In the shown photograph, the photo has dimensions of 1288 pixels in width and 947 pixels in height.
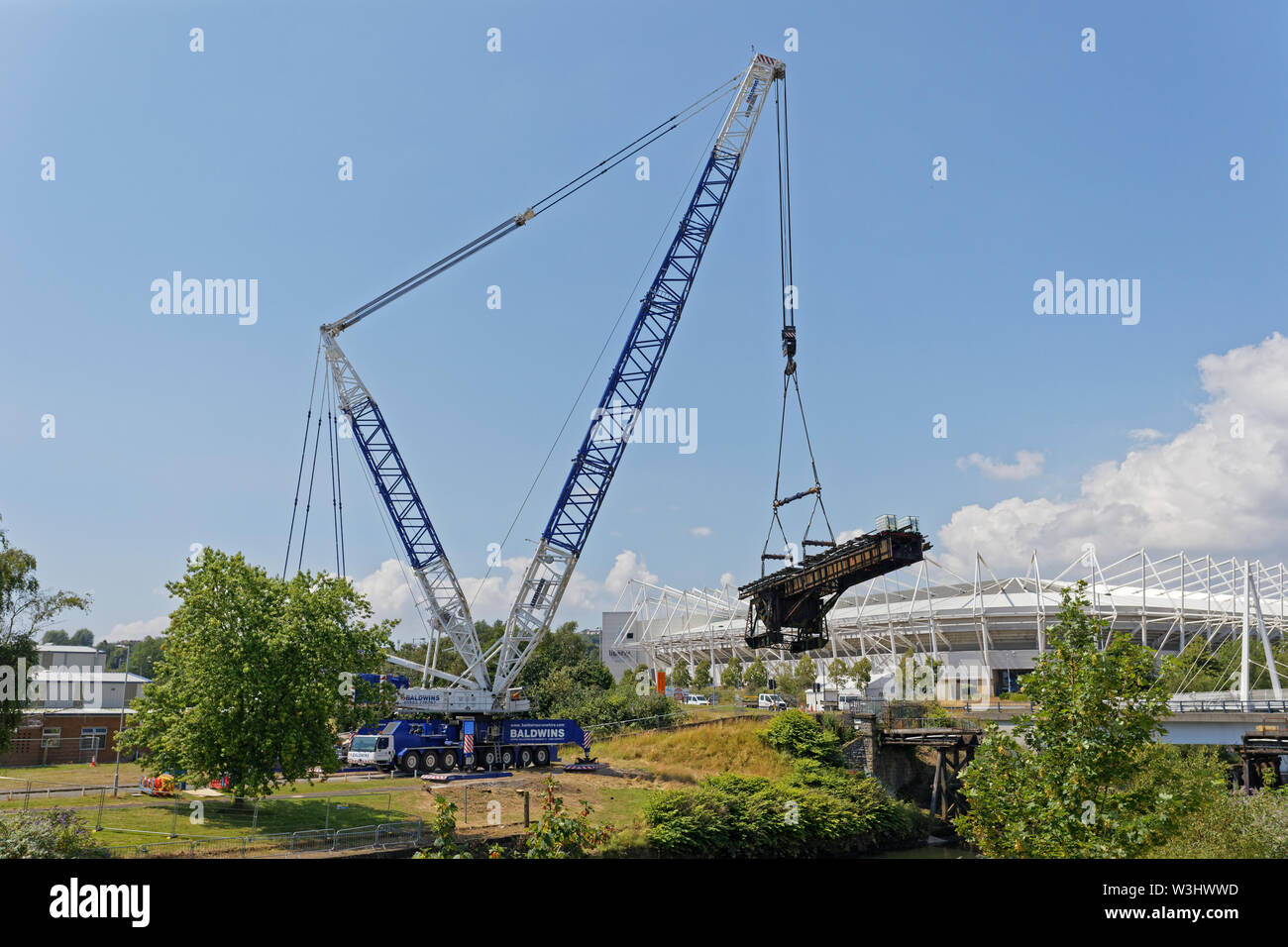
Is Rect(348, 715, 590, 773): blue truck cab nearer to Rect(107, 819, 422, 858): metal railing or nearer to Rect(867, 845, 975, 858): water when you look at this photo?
Rect(107, 819, 422, 858): metal railing

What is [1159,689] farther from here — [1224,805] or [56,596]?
[56,596]

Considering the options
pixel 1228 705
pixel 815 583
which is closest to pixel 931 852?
pixel 815 583

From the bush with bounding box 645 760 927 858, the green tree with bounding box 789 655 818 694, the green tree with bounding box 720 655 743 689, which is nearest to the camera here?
the bush with bounding box 645 760 927 858

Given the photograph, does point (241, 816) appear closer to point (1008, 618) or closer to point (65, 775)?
point (65, 775)

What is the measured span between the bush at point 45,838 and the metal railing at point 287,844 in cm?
84

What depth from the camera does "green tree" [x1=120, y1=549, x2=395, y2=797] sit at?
92.1 feet

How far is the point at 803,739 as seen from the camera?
46.1 metres

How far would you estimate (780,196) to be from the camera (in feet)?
150

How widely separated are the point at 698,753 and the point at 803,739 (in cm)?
587

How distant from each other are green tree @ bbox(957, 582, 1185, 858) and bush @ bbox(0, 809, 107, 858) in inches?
787

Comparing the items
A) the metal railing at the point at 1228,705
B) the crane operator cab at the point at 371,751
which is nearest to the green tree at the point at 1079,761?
the crane operator cab at the point at 371,751

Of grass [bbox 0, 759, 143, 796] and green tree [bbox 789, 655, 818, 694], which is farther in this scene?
green tree [bbox 789, 655, 818, 694]

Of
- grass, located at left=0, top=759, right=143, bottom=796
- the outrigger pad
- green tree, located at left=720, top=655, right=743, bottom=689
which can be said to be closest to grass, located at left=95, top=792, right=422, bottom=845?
grass, located at left=0, top=759, right=143, bottom=796
